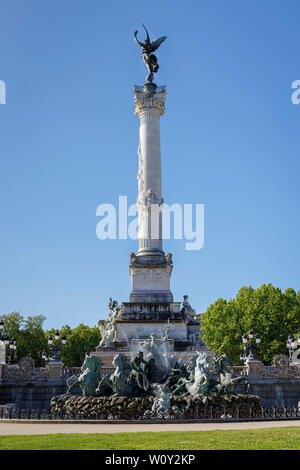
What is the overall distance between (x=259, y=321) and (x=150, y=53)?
93.2 feet

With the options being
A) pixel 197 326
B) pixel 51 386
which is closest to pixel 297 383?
pixel 197 326

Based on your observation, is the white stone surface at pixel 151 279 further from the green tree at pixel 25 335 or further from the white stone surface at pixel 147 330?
the green tree at pixel 25 335

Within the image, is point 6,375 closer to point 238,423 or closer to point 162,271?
point 162,271

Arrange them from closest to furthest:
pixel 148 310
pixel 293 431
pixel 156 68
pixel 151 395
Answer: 1. pixel 293 431
2. pixel 151 395
3. pixel 148 310
4. pixel 156 68

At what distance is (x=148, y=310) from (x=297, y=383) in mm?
11709

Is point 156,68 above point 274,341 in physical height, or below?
above

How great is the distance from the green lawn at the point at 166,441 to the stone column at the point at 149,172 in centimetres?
2745

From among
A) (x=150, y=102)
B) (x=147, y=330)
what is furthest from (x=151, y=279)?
(x=150, y=102)

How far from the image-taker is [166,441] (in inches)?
443

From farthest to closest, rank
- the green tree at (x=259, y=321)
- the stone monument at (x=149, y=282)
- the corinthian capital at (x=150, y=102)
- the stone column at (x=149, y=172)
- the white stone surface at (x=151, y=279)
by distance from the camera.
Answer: the green tree at (x=259, y=321) < the corinthian capital at (x=150, y=102) < the stone column at (x=149, y=172) < the white stone surface at (x=151, y=279) < the stone monument at (x=149, y=282)

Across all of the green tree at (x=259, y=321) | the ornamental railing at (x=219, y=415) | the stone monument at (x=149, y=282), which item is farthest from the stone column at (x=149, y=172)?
the ornamental railing at (x=219, y=415)

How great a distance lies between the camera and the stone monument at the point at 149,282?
119ft

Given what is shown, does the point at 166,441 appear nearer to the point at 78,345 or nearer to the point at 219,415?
the point at 219,415
